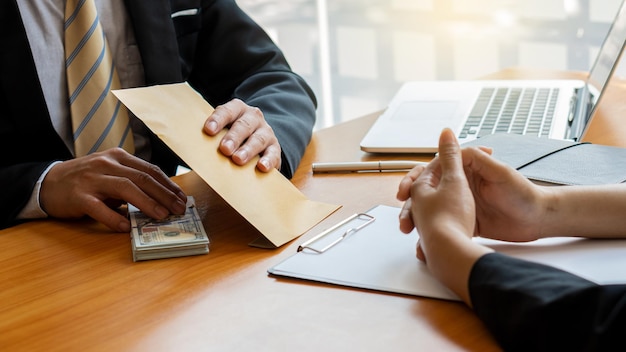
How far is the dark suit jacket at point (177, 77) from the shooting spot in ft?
4.51

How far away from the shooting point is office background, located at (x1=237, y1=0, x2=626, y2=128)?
3.51 m

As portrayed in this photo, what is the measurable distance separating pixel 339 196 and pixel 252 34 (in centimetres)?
64

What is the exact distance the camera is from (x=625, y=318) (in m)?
0.69

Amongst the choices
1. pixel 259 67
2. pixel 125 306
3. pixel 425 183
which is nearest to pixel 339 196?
pixel 425 183

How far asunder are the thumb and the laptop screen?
2.06 ft

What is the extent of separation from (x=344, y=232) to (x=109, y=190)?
14.1 inches

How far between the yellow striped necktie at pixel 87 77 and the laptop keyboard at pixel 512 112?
660 mm

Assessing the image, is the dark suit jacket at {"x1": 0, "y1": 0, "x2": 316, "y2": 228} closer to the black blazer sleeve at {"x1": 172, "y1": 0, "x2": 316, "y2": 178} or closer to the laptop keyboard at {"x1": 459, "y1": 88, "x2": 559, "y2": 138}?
the black blazer sleeve at {"x1": 172, "y1": 0, "x2": 316, "y2": 178}

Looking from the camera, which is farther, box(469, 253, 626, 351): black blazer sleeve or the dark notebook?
the dark notebook

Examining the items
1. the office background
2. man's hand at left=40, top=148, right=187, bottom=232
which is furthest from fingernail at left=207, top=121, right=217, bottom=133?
the office background

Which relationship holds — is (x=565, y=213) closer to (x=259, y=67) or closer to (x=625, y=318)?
(x=625, y=318)

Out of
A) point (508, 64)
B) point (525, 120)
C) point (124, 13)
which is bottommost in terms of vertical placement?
point (508, 64)

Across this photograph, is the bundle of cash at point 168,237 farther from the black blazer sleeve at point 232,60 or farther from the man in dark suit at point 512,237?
the black blazer sleeve at point 232,60

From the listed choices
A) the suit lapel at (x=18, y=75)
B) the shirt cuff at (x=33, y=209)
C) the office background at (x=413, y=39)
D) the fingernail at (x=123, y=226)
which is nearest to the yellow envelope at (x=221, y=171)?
the fingernail at (x=123, y=226)
